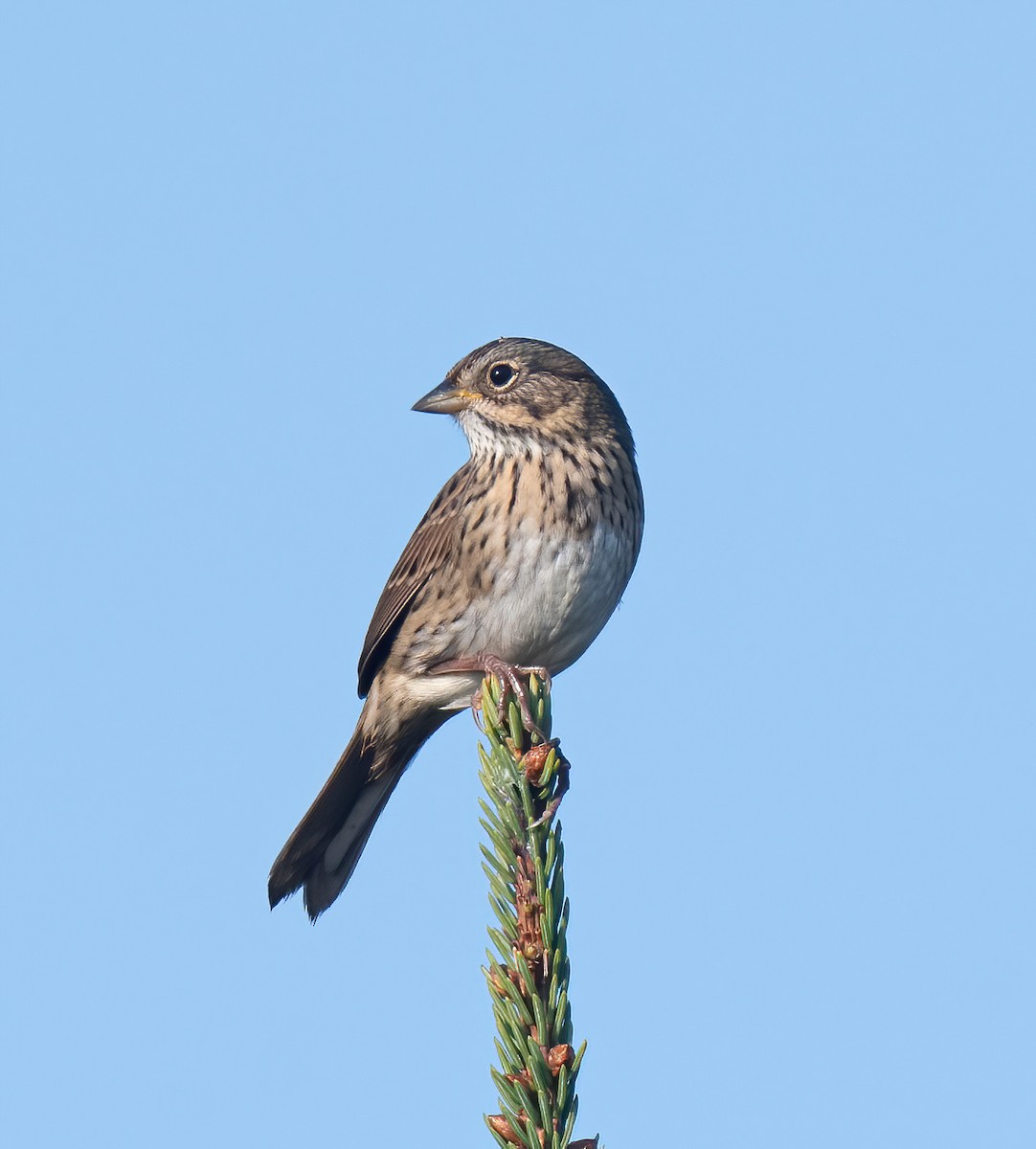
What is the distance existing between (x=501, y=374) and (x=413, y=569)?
3.25ft

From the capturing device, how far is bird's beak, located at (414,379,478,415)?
7449 mm

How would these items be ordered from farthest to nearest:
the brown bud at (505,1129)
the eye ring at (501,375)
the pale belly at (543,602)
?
1. the eye ring at (501,375)
2. the pale belly at (543,602)
3. the brown bud at (505,1129)

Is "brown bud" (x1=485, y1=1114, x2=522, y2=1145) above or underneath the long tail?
underneath

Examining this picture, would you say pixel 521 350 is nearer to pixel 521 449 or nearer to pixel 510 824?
pixel 521 449

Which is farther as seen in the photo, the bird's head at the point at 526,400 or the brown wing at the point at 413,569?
the bird's head at the point at 526,400

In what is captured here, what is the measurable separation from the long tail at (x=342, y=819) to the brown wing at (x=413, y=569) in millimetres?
300

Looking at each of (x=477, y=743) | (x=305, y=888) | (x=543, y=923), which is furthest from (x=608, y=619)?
(x=543, y=923)

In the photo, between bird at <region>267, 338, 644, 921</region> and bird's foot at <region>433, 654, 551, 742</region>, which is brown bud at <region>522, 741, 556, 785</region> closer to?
bird's foot at <region>433, 654, 551, 742</region>

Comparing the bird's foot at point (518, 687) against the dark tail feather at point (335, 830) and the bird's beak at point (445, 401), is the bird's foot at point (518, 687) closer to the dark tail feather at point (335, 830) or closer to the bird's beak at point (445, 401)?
the dark tail feather at point (335, 830)

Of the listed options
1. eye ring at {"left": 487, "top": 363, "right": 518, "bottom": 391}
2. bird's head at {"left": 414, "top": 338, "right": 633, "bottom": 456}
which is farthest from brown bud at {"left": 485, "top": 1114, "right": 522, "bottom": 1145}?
eye ring at {"left": 487, "top": 363, "right": 518, "bottom": 391}

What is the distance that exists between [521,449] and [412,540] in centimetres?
68

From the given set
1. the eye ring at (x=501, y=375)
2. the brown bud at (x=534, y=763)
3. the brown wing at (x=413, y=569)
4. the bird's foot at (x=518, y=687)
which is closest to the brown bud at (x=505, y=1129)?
the brown bud at (x=534, y=763)

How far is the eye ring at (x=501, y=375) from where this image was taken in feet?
24.3

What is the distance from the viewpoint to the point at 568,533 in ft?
21.5
